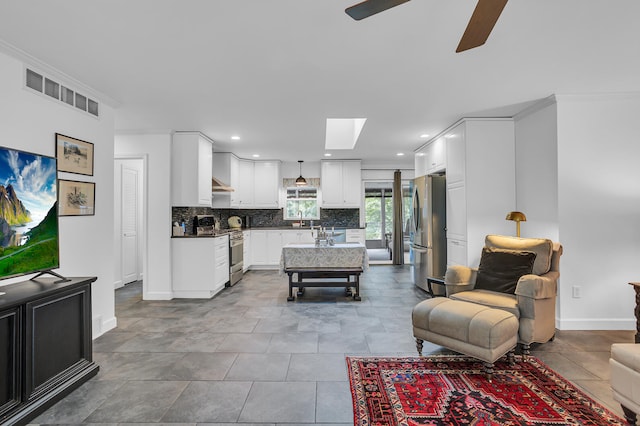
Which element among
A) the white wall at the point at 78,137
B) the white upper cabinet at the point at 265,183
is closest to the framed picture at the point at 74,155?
the white wall at the point at 78,137

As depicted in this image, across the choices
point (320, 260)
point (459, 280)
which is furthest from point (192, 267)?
point (459, 280)

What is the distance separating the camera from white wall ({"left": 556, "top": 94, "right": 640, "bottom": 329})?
3.45 meters

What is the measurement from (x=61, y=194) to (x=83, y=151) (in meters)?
0.51

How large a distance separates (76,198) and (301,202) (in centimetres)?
515

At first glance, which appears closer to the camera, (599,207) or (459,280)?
(459,280)

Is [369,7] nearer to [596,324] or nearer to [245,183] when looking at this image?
[596,324]

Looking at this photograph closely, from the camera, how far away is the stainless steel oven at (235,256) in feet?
18.7

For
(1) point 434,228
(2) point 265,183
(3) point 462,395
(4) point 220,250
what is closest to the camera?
(3) point 462,395

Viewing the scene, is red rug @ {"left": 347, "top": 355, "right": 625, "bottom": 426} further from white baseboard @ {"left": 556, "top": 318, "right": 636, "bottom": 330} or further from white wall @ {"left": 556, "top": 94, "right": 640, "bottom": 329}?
white wall @ {"left": 556, "top": 94, "right": 640, "bottom": 329}

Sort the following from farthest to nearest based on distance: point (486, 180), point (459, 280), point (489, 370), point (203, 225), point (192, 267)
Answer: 1. point (203, 225)
2. point (192, 267)
3. point (486, 180)
4. point (459, 280)
5. point (489, 370)

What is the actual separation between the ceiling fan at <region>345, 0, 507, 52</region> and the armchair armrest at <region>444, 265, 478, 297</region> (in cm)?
224

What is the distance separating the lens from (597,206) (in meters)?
3.48

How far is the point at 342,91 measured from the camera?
3.35m

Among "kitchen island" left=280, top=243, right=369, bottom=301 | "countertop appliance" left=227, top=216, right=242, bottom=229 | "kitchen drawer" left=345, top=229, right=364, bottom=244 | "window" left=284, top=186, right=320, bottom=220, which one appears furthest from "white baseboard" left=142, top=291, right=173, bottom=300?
"kitchen drawer" left=345, top=229, right=364, bottom=244
